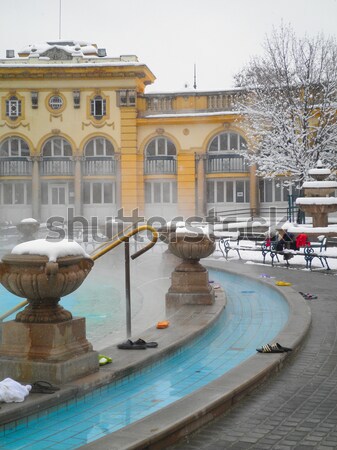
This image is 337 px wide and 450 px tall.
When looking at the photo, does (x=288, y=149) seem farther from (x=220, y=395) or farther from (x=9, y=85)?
(x=220, y=395)

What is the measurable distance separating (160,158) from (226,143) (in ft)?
13.4

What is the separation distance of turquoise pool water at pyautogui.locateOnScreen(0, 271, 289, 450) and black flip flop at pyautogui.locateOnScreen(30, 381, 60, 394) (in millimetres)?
172

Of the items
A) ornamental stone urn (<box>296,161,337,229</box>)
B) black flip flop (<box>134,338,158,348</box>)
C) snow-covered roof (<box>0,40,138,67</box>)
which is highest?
snow-covered roof (<box>0,40,138,67</box>)

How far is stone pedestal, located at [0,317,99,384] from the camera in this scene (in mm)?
6070

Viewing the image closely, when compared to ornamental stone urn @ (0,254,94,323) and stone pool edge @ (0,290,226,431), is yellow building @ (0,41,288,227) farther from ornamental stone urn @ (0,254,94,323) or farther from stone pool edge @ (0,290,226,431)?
ornamental stone urn @ (0,254,94,323)

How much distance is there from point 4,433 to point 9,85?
3872 centimetres

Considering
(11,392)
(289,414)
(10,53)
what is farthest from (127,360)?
(10,53)

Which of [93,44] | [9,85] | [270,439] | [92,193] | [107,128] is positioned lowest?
[270,439]

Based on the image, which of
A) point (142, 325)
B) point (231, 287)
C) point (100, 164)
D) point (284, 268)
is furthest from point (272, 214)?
point (142, 325)

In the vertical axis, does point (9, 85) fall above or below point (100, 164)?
above

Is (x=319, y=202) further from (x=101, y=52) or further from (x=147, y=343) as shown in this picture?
(x=101, y=52)

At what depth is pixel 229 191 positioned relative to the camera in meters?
41.0

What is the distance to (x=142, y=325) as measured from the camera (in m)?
9.93
